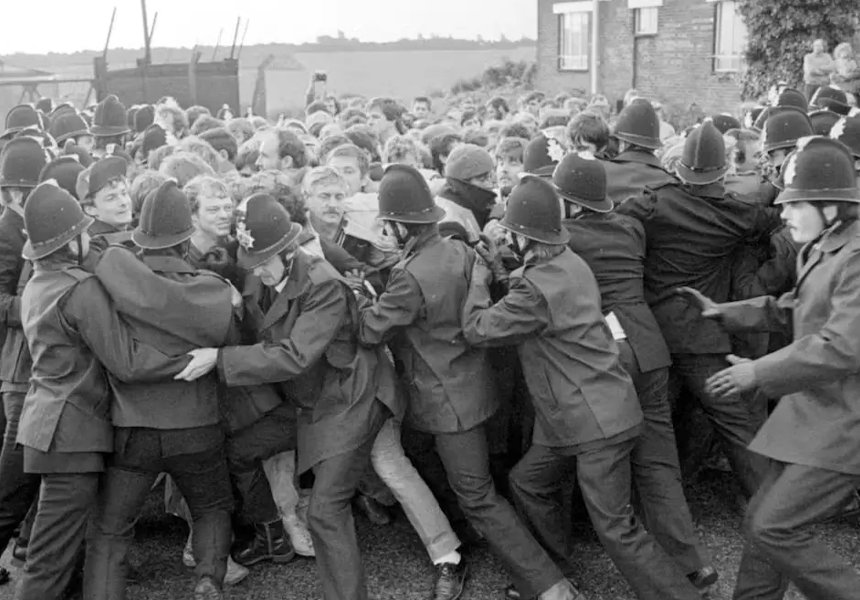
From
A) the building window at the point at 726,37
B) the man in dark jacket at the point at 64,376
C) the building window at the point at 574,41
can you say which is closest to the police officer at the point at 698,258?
the man in dark jacket at the point at 64,376

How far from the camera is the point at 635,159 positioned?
19.3 feet

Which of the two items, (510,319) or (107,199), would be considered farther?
(107,199)

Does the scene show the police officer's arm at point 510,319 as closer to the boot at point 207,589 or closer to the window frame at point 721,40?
the boot at point 207,589

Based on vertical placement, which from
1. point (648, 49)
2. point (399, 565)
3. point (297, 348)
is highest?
point (648, 49)

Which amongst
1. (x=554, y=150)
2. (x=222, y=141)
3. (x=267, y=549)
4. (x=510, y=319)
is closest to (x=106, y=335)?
(x=267, y=549)

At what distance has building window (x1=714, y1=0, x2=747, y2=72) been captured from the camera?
2227 centimetres

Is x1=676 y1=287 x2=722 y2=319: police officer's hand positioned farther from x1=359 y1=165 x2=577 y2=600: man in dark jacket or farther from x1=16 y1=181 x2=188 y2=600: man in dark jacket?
x1=16 y1=181 x2=188 y2=600: man in dark jacket

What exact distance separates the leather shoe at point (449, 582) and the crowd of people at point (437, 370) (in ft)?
0.04

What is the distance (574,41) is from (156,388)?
26.0 meters

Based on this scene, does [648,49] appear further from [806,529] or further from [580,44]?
[806,529]

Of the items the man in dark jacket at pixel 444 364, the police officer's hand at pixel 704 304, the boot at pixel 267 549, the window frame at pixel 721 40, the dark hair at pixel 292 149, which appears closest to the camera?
the police officer's hand at pixel 704 304

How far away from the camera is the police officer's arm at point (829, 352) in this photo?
3.92 meters

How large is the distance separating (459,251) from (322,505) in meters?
1.34

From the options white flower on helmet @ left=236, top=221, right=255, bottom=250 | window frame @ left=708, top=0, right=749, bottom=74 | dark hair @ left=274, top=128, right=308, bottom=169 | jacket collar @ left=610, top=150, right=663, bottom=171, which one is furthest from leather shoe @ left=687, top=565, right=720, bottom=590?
window frame @ left=708, top=0, right=749, bottom=74
